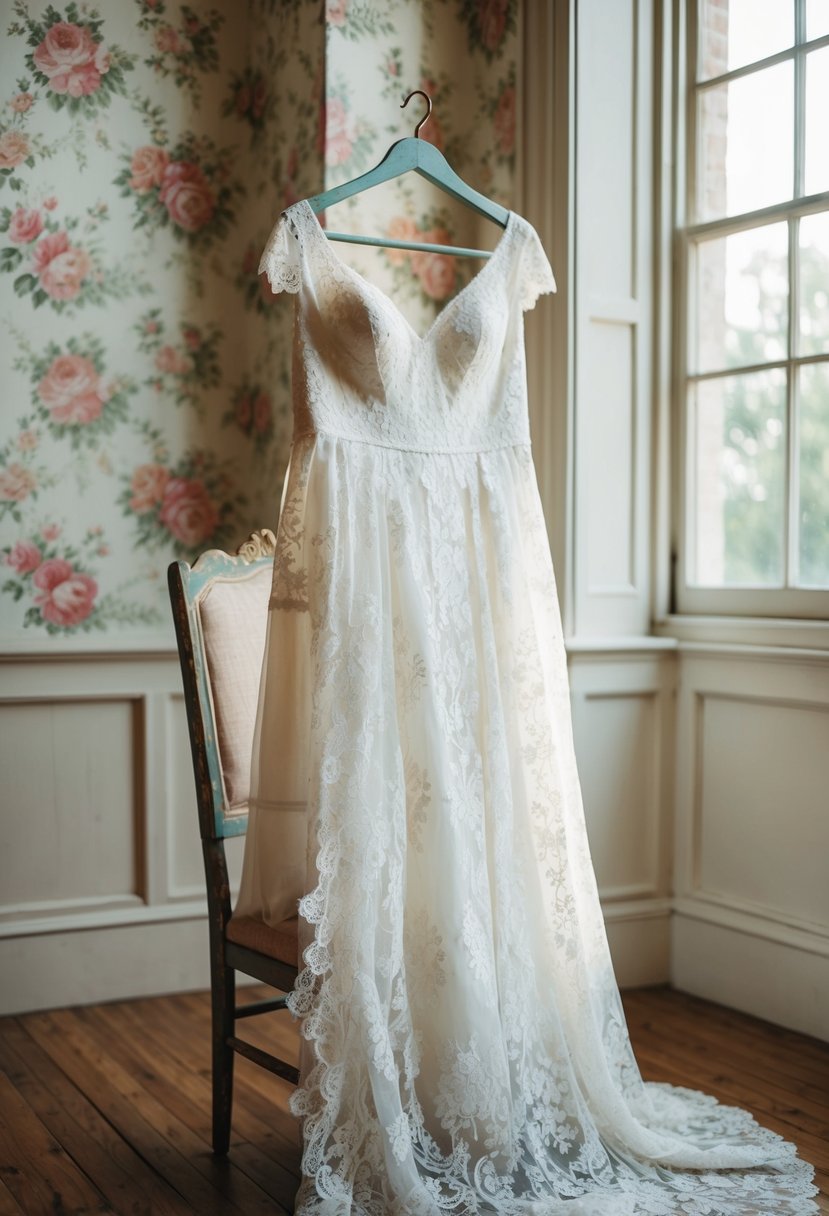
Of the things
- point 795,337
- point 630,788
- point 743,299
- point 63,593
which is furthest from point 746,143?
point 63,593

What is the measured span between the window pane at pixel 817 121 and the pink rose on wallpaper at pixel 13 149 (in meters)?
1.79

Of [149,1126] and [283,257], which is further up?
[283,257]

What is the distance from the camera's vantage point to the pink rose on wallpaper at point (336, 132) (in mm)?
2891

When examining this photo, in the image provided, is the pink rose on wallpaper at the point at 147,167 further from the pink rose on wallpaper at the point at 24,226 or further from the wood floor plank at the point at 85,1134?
the wood floor plank at the point at 85,1134

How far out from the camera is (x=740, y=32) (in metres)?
2.93

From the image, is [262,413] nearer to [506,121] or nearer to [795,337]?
[506,121]

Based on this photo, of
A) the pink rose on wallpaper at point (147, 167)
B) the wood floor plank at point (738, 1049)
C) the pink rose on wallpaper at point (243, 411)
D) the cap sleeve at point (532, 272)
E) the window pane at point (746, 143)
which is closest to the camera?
the cap sleeve at point (532, 272)

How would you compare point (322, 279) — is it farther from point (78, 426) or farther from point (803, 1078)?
point (803, 1078)

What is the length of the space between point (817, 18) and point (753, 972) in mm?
2129

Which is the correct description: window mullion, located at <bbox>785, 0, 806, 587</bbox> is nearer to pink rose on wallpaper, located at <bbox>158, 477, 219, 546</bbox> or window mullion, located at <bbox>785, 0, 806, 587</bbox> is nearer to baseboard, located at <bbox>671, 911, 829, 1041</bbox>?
baseboard, located at <bbox>671, 911, 829, 1041</bbox>

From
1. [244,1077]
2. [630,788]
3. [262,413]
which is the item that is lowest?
[244,1077]

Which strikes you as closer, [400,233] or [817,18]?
[817,18]

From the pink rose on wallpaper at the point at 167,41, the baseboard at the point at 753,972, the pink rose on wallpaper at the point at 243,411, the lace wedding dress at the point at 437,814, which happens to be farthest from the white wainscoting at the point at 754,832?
the pink rose on wallpaper at the point at 167,41

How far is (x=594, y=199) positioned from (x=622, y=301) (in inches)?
9.8
